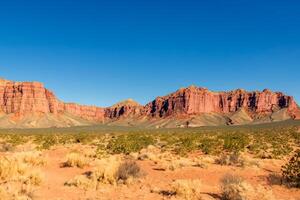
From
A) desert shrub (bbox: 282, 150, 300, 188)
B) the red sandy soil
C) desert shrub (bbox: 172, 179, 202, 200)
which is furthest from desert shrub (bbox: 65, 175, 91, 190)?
desert shrub (bbox: 282, 150, 300, 188)

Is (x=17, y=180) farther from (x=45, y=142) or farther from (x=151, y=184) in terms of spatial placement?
(x=45, y=142)

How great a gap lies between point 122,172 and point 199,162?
625 centimetres

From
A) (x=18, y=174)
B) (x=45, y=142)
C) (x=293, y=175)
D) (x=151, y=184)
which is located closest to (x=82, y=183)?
(x=18, y=174)

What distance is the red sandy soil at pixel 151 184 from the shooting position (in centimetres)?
1244

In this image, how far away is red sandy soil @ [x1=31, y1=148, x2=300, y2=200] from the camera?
1244 cm

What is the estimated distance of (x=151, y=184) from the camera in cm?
1463

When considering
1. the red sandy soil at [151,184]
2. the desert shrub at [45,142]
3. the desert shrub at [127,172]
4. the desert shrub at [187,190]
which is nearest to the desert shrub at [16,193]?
the red sandy soil at [151,184]

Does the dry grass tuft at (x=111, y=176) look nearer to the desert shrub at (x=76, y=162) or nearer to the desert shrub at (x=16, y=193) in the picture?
the desert shrub at (x=16, y=193)

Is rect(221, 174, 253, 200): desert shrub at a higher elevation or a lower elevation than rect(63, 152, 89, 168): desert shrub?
lower

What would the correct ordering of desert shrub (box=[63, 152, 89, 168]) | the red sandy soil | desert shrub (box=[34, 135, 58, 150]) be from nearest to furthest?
the red sandy soil < desert shrub (box=[63, 152, 89, 168]) < desert shrub (box=[34, 135, 58, 150])

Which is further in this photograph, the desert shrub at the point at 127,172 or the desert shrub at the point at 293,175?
the desert shrub at the point at 127,172

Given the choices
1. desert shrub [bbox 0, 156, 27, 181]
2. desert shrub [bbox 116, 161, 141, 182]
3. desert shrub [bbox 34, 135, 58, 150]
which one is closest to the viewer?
desert shrub [bbox 0, 156, 27, 181]

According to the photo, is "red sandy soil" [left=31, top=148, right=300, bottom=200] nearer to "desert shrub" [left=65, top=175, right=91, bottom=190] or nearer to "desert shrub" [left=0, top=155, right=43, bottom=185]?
"desert shrub" [left=65, top=175, right=91, bottom=190]

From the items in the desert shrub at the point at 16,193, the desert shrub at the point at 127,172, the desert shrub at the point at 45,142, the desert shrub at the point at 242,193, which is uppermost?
the desert shrub at the point at 45,142
